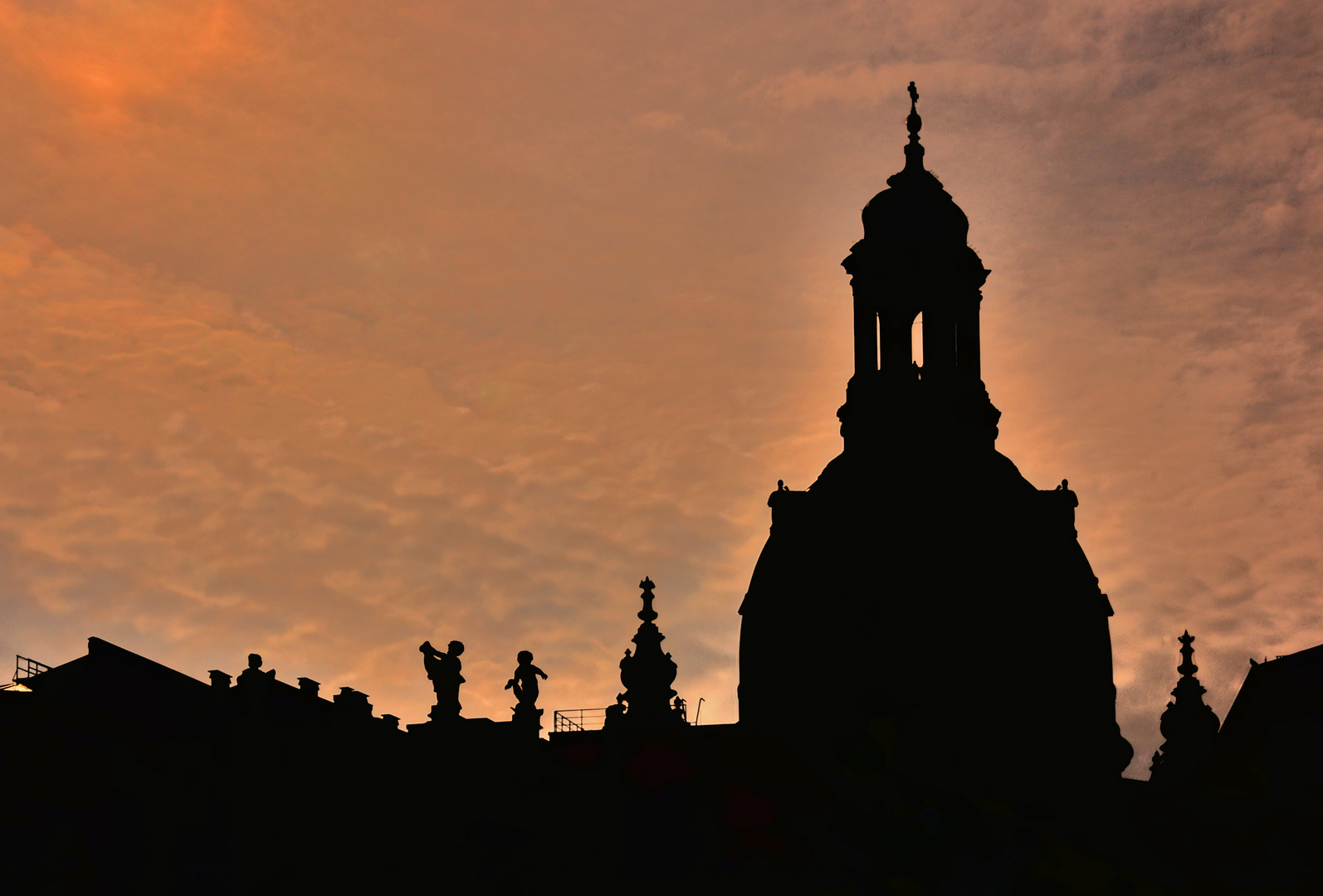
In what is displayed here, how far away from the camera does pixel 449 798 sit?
178ft

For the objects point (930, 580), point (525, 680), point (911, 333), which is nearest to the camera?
point (525, 680)

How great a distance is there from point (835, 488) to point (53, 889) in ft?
86.9

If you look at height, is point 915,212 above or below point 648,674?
above

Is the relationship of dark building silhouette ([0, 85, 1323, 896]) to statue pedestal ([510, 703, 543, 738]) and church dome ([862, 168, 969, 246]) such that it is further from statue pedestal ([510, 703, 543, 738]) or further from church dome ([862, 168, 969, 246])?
church dome ([862, 168, 969, 246])

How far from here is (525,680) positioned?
53.5 meters

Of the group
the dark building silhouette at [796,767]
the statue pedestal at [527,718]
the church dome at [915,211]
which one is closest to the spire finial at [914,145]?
the church dome at [915,211]

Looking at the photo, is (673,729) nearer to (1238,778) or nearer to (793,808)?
(793,808)

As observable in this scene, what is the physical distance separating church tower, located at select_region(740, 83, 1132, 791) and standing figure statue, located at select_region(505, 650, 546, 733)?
28.8ft

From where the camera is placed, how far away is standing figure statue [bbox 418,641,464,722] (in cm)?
5334

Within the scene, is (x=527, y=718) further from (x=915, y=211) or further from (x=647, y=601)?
(x=915, y=211)

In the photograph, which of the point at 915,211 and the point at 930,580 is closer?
the point at 930,580

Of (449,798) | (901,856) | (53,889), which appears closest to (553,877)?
(449,798)

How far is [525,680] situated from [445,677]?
2199 millimetres

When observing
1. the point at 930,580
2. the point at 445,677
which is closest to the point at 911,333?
the point at 930,580
